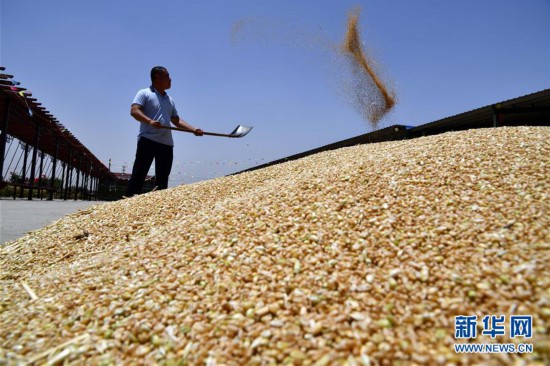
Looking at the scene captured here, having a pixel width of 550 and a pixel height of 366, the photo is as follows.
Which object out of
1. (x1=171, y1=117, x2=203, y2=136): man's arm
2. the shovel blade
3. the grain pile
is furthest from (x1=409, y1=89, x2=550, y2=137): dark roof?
(x1=171, y1=117, x2=203, y2=136): man's arm

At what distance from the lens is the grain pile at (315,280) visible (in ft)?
3.16

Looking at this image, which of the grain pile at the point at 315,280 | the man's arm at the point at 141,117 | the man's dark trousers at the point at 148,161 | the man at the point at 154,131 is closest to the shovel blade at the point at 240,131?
the man at the point at 154,131

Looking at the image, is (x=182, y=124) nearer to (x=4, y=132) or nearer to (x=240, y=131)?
(x=240, y=131)

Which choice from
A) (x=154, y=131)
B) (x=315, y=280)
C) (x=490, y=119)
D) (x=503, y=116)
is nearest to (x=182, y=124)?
(x=154, y=131)

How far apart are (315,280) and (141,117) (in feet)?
10.2

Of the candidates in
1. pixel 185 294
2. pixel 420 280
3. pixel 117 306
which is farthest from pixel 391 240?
pixel 117 306

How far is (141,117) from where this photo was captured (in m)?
3.63

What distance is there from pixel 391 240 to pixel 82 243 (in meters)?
2.07

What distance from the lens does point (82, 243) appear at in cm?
229

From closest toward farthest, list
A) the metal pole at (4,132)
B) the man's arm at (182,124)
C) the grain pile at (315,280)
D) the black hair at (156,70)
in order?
the grain pile at (315,280) → the black hair at (156,70) → the man's arm at (182,124) → the metal pole at (4,132)

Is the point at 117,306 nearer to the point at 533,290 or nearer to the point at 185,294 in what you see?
the point at 185,294

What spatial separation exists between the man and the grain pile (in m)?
1.76

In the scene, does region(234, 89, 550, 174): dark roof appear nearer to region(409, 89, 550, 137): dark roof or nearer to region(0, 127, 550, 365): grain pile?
region(409, 89, 550, 137): dark roof

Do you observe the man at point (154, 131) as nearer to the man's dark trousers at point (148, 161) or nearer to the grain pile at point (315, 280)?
the man's dark trousers at point (148, 161)
